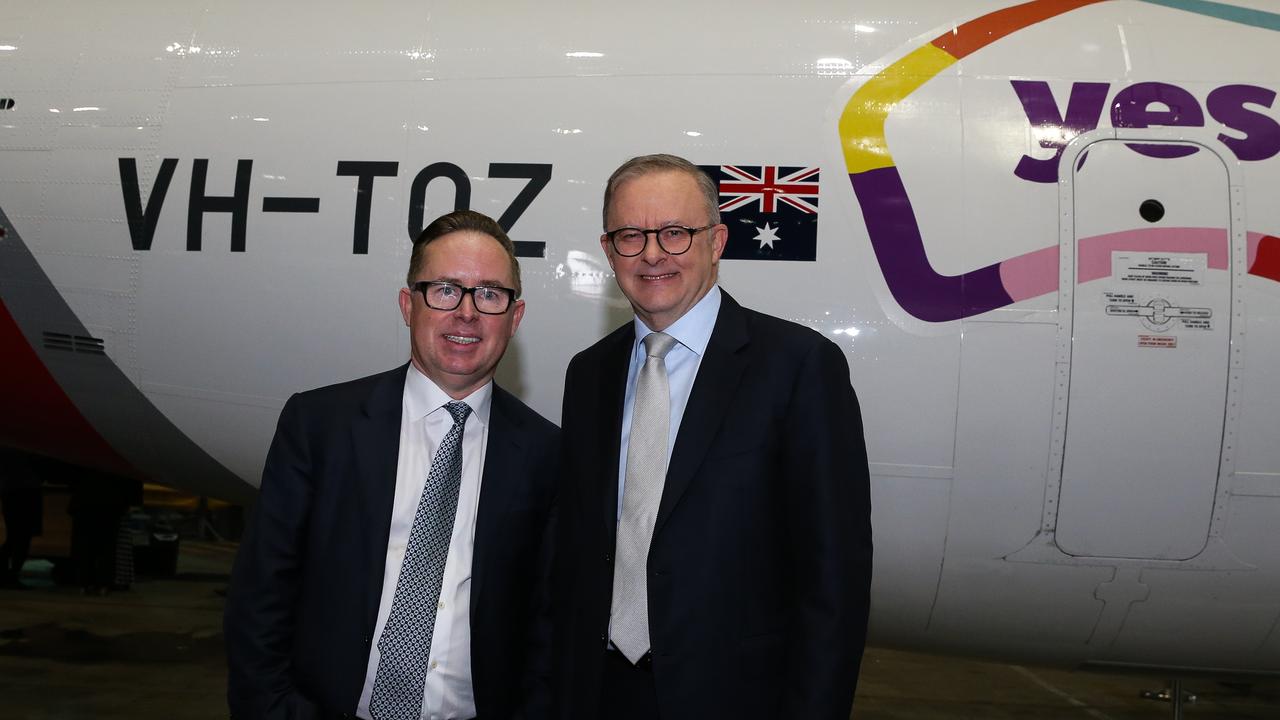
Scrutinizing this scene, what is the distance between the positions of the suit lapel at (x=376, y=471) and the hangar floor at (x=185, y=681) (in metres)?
3.95

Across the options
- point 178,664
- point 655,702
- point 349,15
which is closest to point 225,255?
point 349,15

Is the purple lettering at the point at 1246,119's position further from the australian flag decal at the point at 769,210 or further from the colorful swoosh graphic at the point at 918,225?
the australian flag decal at the point at 769,210

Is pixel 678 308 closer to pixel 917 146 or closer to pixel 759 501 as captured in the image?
pixel 759 501

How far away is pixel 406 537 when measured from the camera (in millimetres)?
2234

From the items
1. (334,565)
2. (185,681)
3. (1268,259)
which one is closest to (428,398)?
(334,565)

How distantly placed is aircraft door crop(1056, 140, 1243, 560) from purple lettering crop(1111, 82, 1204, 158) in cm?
18

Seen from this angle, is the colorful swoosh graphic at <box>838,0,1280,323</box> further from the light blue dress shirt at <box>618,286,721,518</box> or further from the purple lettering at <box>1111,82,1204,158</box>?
the light blue dress shirt at <box>618,286,721,518</box>

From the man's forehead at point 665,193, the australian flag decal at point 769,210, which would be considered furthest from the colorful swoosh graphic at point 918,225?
the man's forehead at point 665,193

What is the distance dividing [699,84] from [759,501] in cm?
223

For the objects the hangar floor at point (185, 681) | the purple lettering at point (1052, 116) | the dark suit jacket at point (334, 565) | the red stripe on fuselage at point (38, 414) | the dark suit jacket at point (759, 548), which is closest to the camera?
the dark suit jacket at point (759, 548)

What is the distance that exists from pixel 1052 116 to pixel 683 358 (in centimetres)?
226

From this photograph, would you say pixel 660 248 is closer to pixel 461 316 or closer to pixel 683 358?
pixel 683 358

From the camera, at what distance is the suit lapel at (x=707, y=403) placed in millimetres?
2127

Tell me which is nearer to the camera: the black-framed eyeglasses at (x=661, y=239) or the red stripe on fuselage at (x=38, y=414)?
the black-framed eyeglasses at (x=661, y=239)
